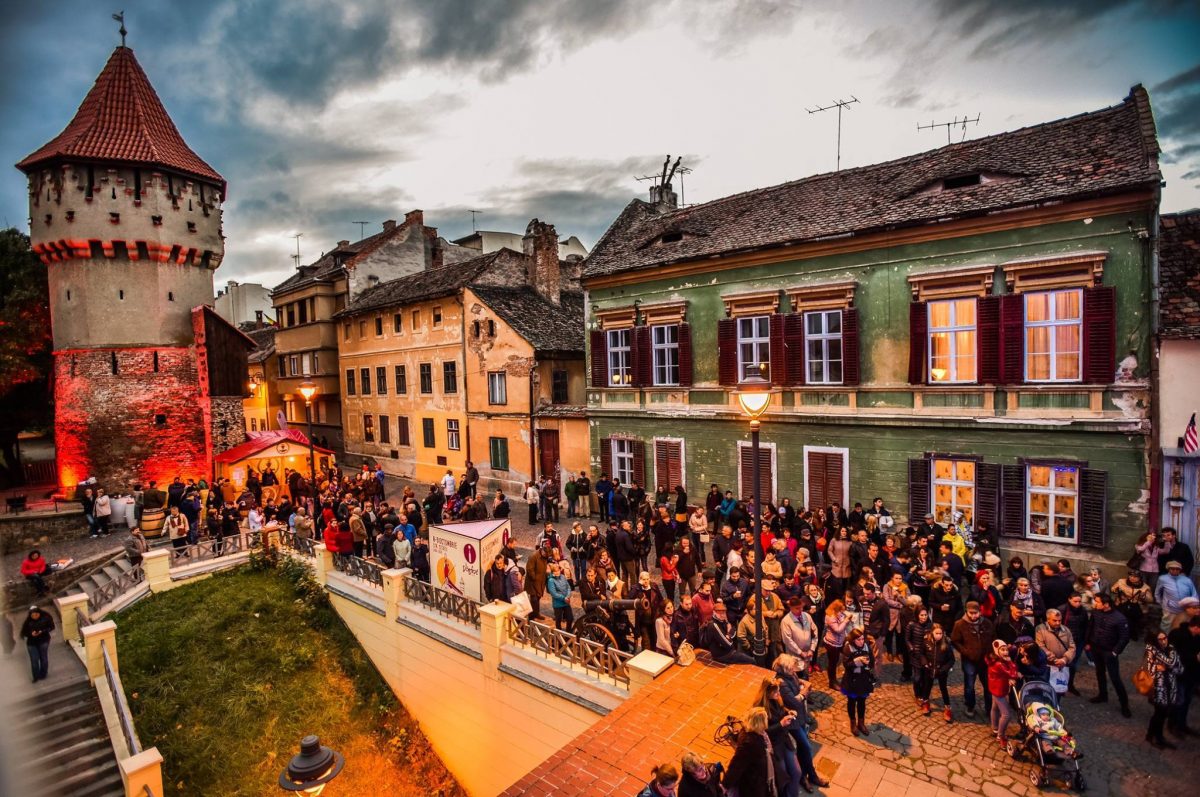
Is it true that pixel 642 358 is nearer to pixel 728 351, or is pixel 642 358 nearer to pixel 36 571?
pixel 728 351

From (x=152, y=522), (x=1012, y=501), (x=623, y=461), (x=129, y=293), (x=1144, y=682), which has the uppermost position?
(x=129, y=293)

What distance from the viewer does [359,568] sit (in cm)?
1703

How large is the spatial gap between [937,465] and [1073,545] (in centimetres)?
308

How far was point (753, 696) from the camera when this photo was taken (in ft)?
29.5

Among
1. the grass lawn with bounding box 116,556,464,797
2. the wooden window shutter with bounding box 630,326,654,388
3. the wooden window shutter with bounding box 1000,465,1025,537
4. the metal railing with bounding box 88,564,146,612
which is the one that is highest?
the wooden window shutter with bounding box 630,326,654,388

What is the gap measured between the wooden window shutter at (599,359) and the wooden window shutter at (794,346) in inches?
263

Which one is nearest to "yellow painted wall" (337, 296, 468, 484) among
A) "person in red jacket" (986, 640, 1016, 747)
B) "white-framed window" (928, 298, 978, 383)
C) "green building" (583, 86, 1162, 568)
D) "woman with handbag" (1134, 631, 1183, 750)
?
"green building" (583, 86, 1162, 568)

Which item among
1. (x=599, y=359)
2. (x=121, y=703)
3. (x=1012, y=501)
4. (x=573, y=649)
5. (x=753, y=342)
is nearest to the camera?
(x=573, y=649)

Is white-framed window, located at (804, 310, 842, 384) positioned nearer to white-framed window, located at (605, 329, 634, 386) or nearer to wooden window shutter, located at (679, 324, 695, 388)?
wooden window shutter, located at (679, 324, 695, 388)

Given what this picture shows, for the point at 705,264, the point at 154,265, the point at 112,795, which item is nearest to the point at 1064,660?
the point at 705,264

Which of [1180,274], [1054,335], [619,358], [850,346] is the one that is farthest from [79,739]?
[1180,274]

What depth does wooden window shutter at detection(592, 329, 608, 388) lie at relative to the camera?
22.3 meters

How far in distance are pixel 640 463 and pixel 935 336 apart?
31.5 feet

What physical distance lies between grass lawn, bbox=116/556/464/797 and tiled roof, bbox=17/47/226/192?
18642 mm
